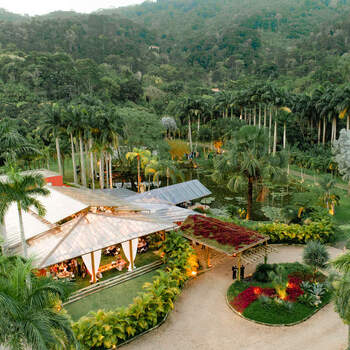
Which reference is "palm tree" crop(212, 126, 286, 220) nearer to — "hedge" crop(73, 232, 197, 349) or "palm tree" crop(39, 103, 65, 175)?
"hedge" crop(73, 232, 197, 349)

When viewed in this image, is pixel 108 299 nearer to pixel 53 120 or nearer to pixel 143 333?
pixel 143 333

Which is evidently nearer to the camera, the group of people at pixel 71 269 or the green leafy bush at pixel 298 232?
the group of people at pixel 71 269

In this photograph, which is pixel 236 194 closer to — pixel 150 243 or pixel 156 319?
pixel 150 243

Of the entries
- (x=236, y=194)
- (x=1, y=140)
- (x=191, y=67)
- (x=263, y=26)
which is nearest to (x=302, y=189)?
(x=236, y=194)

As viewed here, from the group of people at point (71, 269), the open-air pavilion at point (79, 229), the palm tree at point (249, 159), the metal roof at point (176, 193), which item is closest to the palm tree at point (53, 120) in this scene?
the metal roof at point (176, 193)

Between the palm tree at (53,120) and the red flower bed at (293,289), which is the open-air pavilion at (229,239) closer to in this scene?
the red flower bed at (293,289)

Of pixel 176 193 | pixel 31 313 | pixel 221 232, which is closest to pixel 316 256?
pixel 221 232
